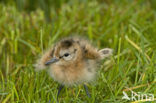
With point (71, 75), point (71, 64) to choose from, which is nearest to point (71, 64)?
point (71, 64)

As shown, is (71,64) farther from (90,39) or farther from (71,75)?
(90,39)

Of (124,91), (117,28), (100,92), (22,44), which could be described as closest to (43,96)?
(100,92)

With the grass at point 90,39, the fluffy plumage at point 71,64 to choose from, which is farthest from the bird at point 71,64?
the grass at point 90,39

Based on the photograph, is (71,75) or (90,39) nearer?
(71,75)

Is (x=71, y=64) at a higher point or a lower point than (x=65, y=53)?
lower

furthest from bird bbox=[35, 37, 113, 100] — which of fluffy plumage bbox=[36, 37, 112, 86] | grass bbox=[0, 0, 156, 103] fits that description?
grass bbox=[0, 0, 156, 103]

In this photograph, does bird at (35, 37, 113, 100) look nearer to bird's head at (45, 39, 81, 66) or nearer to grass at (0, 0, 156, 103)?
bird's head at (45, 39, 81, 66)

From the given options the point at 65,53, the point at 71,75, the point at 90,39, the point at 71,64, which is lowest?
the point at 71,75

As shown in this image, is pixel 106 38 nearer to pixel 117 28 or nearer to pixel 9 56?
pixel 117 28

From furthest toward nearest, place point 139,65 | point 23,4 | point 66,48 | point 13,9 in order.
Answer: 1. point 23,4
2. point 13,9
3. point 139,65
4. point 66,48
